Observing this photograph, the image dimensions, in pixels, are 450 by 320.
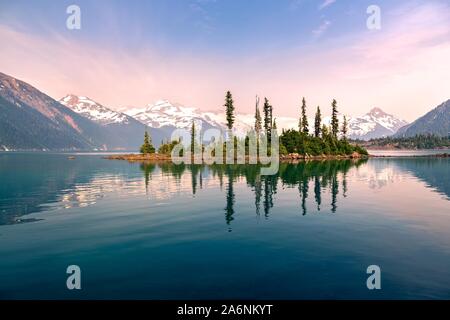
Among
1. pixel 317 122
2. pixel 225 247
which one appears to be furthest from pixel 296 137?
pixel 225 247

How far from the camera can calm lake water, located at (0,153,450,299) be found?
15.4 metres

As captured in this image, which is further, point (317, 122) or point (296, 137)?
point (317, 122)

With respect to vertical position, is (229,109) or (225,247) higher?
(229,109)

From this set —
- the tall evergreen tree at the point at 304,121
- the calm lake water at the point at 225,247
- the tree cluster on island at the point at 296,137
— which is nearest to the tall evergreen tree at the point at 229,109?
the tree cluster on island at the point at 296,137

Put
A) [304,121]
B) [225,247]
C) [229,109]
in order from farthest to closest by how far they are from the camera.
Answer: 1. [304,121]
2. [229,109]
3. [225,247]

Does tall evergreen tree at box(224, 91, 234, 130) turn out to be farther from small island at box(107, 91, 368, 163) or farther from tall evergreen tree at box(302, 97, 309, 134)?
tall evergreen tree at box(302, 97, 309, 134)

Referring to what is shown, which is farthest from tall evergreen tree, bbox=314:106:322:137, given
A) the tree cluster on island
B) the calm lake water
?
the calm lake water

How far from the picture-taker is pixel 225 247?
21.9 metres

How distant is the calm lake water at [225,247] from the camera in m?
15.4

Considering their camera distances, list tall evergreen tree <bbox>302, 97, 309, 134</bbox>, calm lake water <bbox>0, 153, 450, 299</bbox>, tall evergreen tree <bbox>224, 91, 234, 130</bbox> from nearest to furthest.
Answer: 1. calm lake water <bbox>0, 153, 450, 299</bbox>
2. tall evergreen tree <bbox>224, 91, 234, 130</bbox>
3. tall evergreen tree <bbox>302, 97, 309, 134</bbox>

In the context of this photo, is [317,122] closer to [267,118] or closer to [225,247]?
[267,118]

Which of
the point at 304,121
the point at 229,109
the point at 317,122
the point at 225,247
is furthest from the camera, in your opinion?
the point at 317,122

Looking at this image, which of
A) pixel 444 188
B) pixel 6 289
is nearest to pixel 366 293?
pixel 6 289

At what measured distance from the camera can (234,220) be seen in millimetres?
30172
